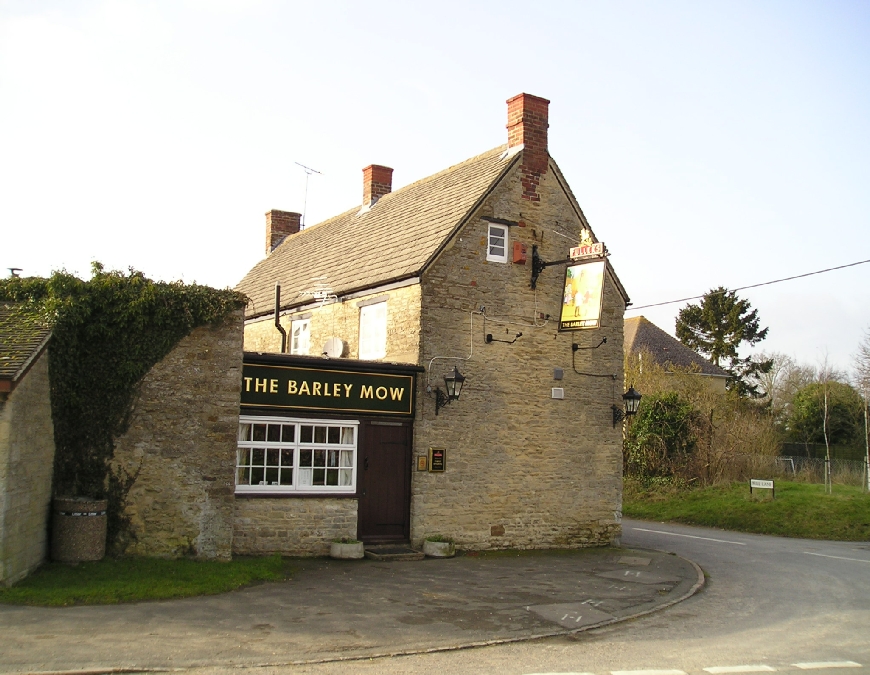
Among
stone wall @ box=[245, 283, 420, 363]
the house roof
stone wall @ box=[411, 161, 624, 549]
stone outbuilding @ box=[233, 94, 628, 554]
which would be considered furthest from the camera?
stone wall @ box=[245, 283, 420, 363]

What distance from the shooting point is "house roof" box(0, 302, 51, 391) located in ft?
34.7

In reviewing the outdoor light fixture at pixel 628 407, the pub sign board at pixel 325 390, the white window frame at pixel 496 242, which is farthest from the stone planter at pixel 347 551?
the outdoor light fixture at pixel 628 407

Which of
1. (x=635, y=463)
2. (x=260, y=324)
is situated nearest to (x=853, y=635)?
(x=260, y=324)

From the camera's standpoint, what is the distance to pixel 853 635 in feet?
35.4

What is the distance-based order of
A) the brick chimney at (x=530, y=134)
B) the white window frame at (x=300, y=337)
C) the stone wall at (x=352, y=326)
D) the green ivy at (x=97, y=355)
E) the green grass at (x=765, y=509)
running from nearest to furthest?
the green ivy at (x=97, y=355) → the stone wall at (x=352, y=326) → the brick chimney at (x=530, y=134) → the white window frame at (x=300, y=337) → the green grass at (x=765, y=509)

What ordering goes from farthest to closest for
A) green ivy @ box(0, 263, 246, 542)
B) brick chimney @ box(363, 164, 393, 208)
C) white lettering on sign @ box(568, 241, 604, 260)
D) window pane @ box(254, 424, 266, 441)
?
brick chimney @ box(363, 164, 393, 208) < white lettering on sign @ box(568, 241, 604, 260) < window pane @ box(254, 424, 266, 441) < green ivy @ box(0, 263, 246, 542)

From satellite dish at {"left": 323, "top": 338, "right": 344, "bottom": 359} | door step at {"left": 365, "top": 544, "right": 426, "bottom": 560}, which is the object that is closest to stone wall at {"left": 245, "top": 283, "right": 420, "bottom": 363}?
satellite dish at {"left": 323, "top": 338, "right": 344, "bottom": 359}

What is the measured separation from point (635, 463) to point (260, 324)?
15602 mm

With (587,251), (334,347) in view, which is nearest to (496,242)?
(587,251)

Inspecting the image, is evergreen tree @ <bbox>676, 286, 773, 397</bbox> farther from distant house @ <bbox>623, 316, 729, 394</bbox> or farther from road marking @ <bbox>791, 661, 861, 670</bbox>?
road marking @ <bbox>791, 661, 861, 670</bbox>

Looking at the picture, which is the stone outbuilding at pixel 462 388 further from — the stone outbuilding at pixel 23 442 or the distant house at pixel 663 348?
the distant house at pixel 663 348

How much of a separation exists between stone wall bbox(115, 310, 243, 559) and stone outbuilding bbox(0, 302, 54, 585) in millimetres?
1332

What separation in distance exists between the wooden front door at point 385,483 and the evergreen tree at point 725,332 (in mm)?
40591

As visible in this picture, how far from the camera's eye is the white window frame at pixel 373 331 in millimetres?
18266
